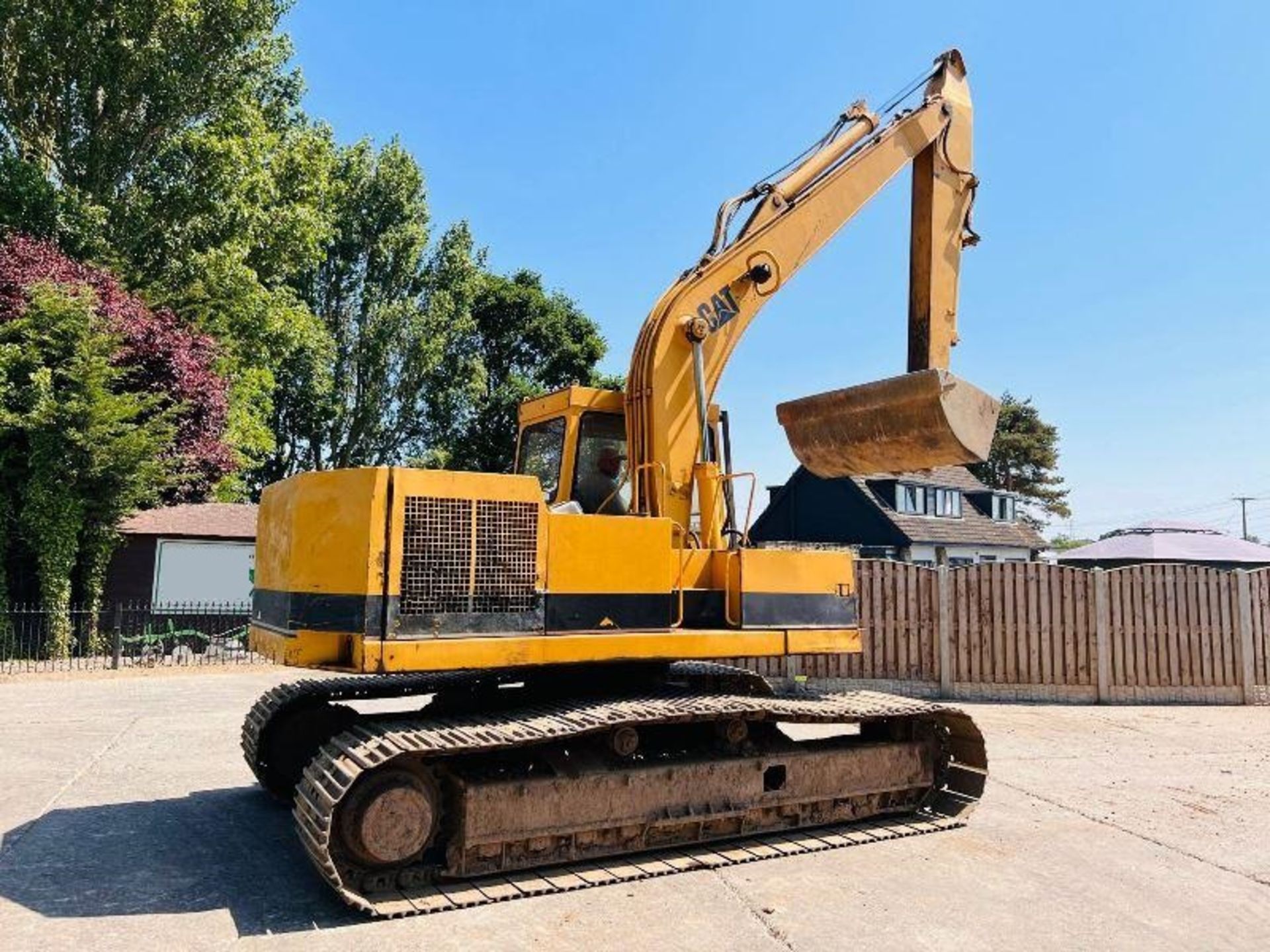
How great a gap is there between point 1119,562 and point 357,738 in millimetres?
30256

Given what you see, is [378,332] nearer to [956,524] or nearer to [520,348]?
[520,348]

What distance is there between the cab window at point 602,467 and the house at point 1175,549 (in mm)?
23613

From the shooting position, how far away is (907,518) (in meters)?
35.1

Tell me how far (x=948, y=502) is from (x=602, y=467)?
33532 millimetres

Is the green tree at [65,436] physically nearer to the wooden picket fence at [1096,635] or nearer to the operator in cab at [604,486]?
the operator in cab at [604,486]

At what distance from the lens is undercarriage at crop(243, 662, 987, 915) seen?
488 centimetres

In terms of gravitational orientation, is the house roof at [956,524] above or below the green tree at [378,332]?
below

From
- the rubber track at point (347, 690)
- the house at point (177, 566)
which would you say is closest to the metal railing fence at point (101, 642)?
the house at point (177, 566)

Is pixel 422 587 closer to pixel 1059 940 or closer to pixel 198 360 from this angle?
pixel 1059 940

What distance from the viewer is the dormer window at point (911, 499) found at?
116ft

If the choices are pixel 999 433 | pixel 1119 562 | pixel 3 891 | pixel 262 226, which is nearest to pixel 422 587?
pixel 3 891

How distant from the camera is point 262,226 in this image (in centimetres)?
2398

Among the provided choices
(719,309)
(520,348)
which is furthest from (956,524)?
(719,309)

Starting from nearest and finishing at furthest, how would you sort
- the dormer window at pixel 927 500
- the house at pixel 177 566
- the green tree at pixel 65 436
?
1. the green tree at pixel 65 436
2. the house at pixel 177 566
3. the dormer window at pixel 927 500
